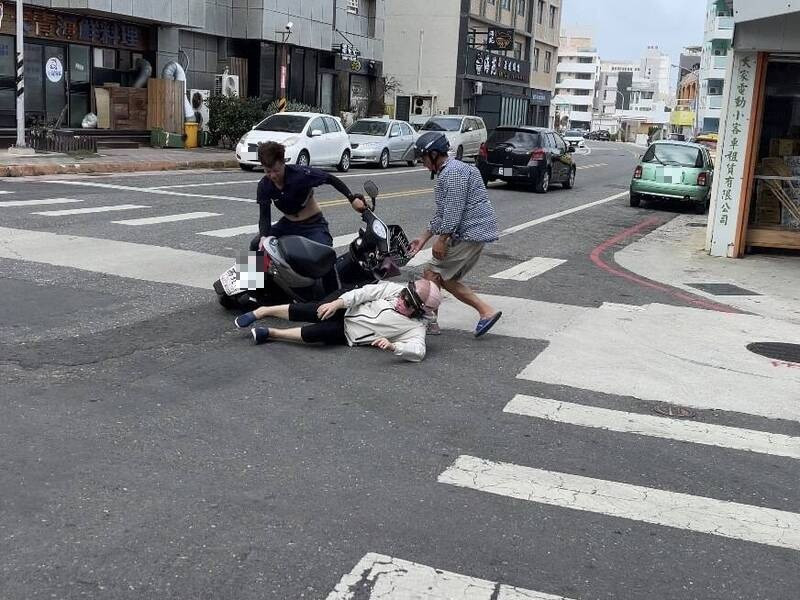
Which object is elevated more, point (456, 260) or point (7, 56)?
point (7, 56)

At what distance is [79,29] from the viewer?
26625 mm

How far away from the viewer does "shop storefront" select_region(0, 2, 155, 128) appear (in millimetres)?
24594

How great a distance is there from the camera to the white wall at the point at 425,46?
178ft

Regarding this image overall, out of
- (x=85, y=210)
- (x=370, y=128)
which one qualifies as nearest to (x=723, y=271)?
(x=85, y=210)

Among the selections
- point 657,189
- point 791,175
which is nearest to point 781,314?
point 791,175

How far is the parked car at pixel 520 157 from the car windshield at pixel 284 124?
5260 millimetres

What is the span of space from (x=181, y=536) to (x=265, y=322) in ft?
12.9

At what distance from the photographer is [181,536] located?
3.83 meters

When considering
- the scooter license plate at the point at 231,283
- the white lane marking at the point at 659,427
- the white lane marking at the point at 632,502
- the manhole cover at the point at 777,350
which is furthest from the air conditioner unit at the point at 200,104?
the white lane marking at the point at 632,502

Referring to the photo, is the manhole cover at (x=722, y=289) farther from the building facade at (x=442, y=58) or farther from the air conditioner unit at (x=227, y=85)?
the building facade at (x=442, y=58)

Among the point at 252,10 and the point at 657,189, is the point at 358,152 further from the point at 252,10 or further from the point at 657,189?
the point at 657,189

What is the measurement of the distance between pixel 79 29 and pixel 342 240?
18143 mm

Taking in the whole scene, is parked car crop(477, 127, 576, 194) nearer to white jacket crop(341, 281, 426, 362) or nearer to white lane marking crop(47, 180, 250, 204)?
white lane marking crop(47, 180, 250, 204)

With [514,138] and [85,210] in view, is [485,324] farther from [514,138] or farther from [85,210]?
[514,138]
